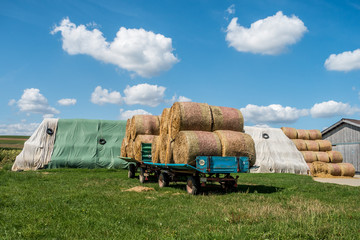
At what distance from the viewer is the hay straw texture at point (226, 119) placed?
449 inches

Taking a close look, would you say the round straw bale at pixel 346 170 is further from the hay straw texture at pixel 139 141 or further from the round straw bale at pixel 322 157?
the hay straw texture at pixel 139 141

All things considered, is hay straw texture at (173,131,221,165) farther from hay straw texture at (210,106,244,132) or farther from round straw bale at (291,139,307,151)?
round straw bale at (291,139,307,151)

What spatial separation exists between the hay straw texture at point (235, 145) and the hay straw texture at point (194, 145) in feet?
0.63

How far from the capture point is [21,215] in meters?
6.63

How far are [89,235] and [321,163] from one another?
2400cm

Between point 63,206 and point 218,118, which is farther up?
point 218,118

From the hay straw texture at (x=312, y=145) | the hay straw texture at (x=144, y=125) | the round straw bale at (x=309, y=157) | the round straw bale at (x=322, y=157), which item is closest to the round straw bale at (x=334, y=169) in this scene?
the round straw bale at (x=322, y=157)

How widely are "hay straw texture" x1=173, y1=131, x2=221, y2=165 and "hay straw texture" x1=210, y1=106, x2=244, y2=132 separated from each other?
80cm

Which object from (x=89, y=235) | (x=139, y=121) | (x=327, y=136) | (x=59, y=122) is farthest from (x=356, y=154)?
(x=89, y=235)

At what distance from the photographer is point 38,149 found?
80.2ft

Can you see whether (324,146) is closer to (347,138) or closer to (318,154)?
(318,154)

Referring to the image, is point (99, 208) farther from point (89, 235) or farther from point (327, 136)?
point (327, 136)

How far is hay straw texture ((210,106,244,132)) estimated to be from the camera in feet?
37.4

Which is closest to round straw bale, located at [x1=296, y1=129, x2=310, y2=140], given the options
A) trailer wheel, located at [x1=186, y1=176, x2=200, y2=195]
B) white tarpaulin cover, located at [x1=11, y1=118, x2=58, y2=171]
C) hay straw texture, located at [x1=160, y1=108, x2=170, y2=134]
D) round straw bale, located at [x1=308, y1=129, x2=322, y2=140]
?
round straw bale, located at [x1=308, y1=129, x2=322, y2=140]
